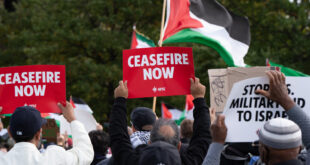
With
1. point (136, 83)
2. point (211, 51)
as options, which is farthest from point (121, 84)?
point (211, 51)

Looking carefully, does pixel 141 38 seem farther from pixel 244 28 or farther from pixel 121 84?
pixel 121 84

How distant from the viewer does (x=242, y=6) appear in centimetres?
2270

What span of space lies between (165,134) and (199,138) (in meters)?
0.47

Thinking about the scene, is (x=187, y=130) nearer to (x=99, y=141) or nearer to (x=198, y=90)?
(x=99, y=141)

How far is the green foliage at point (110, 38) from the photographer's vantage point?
2119 centimetres

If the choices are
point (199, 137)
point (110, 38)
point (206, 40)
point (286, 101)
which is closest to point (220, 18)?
point (206, 40)

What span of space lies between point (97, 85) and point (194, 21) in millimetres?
13295

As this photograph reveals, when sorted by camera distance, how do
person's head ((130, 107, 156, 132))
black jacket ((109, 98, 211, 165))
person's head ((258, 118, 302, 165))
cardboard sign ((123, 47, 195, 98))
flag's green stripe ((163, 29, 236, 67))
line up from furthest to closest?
flag's green stripe ((163, 29, 236, 67)), cardboard sign ((123, 47, 195, 98)), person's head ((130, 107, 156, 132)), black jacket ((109, 98, 211, 165)), person's head ((258, 118, 302, 165))

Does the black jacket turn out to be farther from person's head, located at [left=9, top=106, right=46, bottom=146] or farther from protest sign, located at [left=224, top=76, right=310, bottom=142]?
person's head, located at [left=9, top=106, right=46, bottom=146]

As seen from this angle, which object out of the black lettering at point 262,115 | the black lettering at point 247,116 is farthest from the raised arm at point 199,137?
the black lettering at point 262,115

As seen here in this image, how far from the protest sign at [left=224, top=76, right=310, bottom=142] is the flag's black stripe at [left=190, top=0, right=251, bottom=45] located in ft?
16.0

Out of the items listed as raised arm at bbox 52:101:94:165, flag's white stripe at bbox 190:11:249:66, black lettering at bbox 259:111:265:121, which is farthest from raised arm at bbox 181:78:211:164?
flag's white stripe at bbox 190:11:249:66

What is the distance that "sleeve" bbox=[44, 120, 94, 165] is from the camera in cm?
383

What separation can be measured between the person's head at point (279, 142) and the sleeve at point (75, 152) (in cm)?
153
